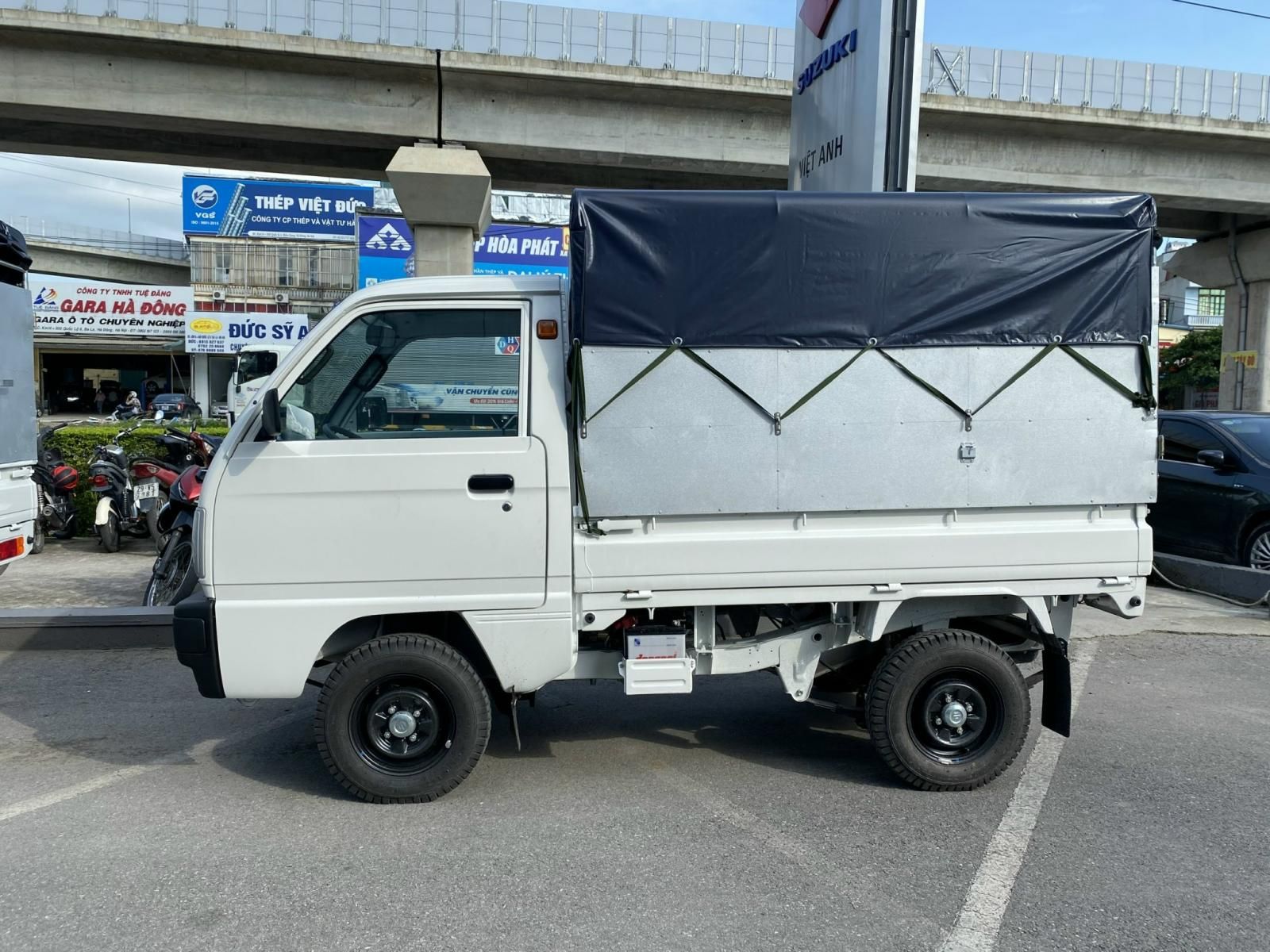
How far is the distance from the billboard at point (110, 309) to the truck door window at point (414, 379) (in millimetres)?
48425

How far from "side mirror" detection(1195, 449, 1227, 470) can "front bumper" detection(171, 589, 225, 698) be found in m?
9.12

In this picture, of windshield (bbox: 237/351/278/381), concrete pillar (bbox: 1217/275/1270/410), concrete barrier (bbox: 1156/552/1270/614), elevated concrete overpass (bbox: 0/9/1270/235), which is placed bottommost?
concrete barrier (bbox: 1156/552/1270/614)

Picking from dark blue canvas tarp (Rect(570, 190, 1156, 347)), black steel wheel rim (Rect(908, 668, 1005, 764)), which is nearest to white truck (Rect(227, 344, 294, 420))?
dark blue canvas tarp (Rect(570, 190, 1156, 347))

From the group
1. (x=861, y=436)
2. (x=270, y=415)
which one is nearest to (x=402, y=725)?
(x=270, y=415)

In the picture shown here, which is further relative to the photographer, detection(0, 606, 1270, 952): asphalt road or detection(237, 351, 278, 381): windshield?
detection(237, 351, 278, 381): windshield

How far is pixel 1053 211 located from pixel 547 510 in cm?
266

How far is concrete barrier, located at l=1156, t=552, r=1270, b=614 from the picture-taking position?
8.59 m

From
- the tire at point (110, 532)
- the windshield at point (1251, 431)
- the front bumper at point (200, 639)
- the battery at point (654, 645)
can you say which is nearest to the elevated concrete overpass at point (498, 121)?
the tire at point (110, 532)

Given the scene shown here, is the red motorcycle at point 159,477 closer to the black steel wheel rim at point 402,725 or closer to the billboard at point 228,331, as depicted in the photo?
the black steel wheel rim at point 402,725

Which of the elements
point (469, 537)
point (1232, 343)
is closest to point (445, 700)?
point (469, 537)

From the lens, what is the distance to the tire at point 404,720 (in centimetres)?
418

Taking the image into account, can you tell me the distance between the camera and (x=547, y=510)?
416cm

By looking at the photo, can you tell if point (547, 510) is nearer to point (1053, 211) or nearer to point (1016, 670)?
point (1016, 670)

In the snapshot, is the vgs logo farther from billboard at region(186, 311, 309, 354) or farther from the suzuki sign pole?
the suzuki sign pole
